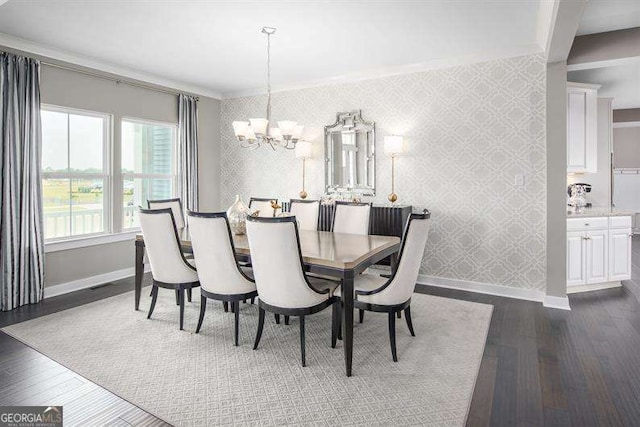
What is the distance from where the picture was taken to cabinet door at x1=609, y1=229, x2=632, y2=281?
427 centimetres

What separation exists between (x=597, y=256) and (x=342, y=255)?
3259 millimetres

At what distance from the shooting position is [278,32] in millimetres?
3572

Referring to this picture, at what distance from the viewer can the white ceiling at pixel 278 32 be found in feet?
10.1

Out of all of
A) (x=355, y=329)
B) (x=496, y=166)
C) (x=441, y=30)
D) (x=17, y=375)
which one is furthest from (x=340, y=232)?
(x=17, y=375)

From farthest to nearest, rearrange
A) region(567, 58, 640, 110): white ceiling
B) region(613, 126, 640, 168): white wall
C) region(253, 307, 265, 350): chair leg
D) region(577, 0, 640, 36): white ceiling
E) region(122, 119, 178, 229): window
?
region(613, 126, 640, 168): white wall → region(122, 119, 178, 229): window → region(567, 58, 640, 110): white ceiling → region(577, 0, 640, 36): white ceiling → region(253, 307, 265, 350): chair leg

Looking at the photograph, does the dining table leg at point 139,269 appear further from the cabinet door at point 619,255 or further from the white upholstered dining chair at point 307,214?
the cabinet door at point 619,255

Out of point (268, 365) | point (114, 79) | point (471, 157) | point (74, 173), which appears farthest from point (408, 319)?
point (114, 79)

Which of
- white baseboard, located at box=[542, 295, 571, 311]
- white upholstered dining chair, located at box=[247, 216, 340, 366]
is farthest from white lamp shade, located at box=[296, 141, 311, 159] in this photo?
white baseboard, located at box=[542, 295, 571, 311]

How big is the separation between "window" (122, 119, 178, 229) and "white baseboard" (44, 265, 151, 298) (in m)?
0.61

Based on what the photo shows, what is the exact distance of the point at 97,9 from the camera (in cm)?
313

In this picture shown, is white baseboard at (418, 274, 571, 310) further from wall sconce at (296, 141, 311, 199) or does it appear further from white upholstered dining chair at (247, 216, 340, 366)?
white upholstered dining chair at (247, 216, 340, 366)

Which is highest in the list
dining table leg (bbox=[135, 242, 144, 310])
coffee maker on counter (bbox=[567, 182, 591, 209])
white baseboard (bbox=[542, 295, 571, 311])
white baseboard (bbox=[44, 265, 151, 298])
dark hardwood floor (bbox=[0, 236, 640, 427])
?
coffee maker on counter (bbox=[567, 182, 591, 209])

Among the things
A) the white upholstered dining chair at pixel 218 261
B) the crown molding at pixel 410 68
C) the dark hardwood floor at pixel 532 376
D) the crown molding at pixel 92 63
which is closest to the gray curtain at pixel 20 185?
the crown molding at pixel 92 63

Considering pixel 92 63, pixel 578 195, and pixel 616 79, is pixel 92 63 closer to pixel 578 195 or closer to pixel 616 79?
pixel 578 195
